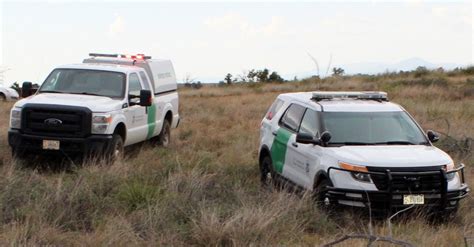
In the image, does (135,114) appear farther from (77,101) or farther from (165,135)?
(165,135)

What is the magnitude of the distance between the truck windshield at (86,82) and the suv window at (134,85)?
18cm

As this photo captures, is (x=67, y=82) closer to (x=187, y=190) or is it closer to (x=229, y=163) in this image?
(x=229, y=163)

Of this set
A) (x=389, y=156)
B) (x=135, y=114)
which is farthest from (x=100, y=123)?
(x=389, y=156)

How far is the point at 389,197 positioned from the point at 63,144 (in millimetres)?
5812

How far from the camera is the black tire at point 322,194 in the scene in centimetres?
816

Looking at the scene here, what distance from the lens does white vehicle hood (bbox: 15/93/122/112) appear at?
38.4ft

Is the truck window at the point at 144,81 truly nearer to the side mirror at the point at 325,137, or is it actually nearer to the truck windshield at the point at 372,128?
the truck windshield at the point at 372,128

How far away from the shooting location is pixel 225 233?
6.75 meters

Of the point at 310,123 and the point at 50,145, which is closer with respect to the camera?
the point at 310,123

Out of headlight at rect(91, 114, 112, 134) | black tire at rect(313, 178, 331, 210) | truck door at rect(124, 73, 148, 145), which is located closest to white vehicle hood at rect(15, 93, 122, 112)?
headlight at rect(91, 114, 112, 134)

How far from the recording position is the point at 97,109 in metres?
11.7

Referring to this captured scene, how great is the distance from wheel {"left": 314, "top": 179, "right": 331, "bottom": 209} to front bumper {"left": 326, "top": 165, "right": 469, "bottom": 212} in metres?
0.05

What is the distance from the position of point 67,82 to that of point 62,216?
6155mm

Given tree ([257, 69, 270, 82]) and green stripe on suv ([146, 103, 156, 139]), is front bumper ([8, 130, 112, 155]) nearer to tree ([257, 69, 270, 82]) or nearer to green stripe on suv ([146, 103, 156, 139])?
green stripe on suv ([146, 103, 156, 139])
